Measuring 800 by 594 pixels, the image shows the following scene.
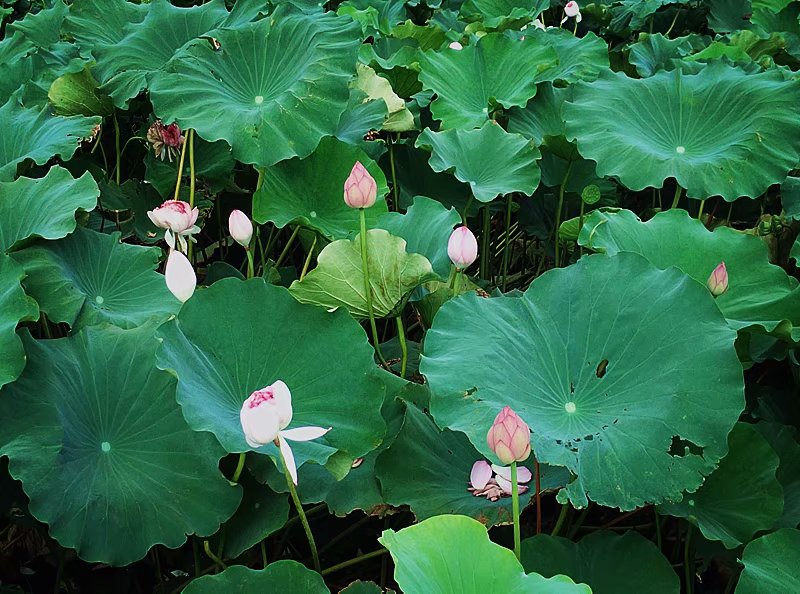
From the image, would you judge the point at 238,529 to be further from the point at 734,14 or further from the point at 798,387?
the point at 734,14

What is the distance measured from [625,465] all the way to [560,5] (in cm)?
249

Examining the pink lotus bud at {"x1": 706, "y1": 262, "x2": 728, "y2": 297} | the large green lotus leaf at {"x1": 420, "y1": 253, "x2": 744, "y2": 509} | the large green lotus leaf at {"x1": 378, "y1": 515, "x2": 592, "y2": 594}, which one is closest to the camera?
the large green lotus leaf at {"x1": 378, "y1": 515, "x2": 592, "y2": 594}

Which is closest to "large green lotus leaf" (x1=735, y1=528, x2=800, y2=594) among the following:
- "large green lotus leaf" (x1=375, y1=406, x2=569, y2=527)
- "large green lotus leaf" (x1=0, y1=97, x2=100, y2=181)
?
"large green lotus leaf" (x1=375, y1=406, x2=569, y2=527)

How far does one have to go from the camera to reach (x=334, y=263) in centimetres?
127

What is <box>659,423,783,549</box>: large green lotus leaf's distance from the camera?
3.66 feet

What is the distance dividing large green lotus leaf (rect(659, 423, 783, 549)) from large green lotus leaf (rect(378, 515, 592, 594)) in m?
0.43

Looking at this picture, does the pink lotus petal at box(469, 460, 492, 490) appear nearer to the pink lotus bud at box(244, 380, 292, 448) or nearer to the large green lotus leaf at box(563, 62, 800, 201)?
the pink lotus bud at box(244, 380, 292, 448)

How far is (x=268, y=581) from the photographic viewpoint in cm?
94

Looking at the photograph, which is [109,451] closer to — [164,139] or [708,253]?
[164,139]

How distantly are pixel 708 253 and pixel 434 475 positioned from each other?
61 centimetres

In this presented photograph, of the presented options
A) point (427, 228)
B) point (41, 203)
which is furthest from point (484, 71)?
point (41, 203)

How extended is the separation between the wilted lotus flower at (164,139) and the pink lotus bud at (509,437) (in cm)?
114

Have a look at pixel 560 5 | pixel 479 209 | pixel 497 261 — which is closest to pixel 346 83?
pixel 479 209

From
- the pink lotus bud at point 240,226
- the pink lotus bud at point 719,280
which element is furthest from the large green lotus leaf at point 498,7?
the pink lotus bud at point 719,280
